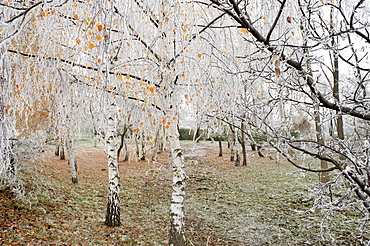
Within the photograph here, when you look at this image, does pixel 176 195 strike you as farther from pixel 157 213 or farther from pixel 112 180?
pixel 157 213

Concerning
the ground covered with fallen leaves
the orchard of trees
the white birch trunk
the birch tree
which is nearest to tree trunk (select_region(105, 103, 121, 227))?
the orchard of trees

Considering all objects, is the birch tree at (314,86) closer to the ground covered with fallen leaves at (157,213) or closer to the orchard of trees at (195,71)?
the orchard of trees at (195,71)

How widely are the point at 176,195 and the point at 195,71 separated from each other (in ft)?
6.75

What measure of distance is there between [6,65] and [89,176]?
8.04 metres

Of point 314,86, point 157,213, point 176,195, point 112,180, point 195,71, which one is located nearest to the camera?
point 314,86

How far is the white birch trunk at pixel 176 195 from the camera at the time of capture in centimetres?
398

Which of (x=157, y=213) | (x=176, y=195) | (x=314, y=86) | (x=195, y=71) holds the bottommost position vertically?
(x=157, y=213)

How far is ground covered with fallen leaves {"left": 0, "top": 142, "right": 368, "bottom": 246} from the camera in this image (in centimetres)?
454

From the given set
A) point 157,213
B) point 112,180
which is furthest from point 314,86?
point 157,213

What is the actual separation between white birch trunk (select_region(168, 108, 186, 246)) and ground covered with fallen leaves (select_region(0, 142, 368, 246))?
14.2 inches

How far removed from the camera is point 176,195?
4039mm

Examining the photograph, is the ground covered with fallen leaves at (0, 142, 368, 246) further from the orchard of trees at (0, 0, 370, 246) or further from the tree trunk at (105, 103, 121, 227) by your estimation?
the orchard of trees at (0, 0, 370, 246)

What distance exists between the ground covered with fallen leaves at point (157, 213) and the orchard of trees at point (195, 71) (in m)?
0.60

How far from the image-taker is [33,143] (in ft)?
18.1
